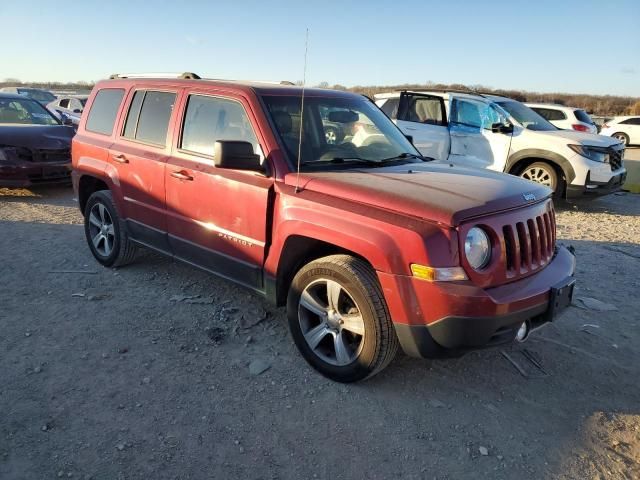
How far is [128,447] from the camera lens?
2.67 meters

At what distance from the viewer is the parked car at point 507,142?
8375 millimetres

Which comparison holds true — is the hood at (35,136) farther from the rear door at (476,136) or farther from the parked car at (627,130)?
the parked car at (627,130)

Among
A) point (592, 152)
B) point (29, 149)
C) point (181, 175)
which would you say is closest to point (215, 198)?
point (181, 175)

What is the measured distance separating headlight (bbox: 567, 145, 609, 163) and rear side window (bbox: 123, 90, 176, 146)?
683 cm

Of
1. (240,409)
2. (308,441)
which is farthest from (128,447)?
(308,441)

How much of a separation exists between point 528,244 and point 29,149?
797 cm

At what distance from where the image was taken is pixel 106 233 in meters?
5.22

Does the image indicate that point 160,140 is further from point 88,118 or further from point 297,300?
point 297,300

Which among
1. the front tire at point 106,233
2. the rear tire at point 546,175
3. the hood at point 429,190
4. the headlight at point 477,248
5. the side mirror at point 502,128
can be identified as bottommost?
the front tire at point 106,233

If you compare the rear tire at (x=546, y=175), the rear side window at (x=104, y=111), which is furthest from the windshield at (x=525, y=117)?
the rear side window at (x=104, y=111)

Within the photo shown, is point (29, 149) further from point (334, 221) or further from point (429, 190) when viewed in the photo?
point (429, 190)

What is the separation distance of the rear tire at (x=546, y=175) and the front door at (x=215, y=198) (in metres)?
6.45

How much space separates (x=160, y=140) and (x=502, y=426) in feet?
11.2

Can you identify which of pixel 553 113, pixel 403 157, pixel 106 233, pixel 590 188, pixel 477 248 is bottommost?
pixel 106 233
